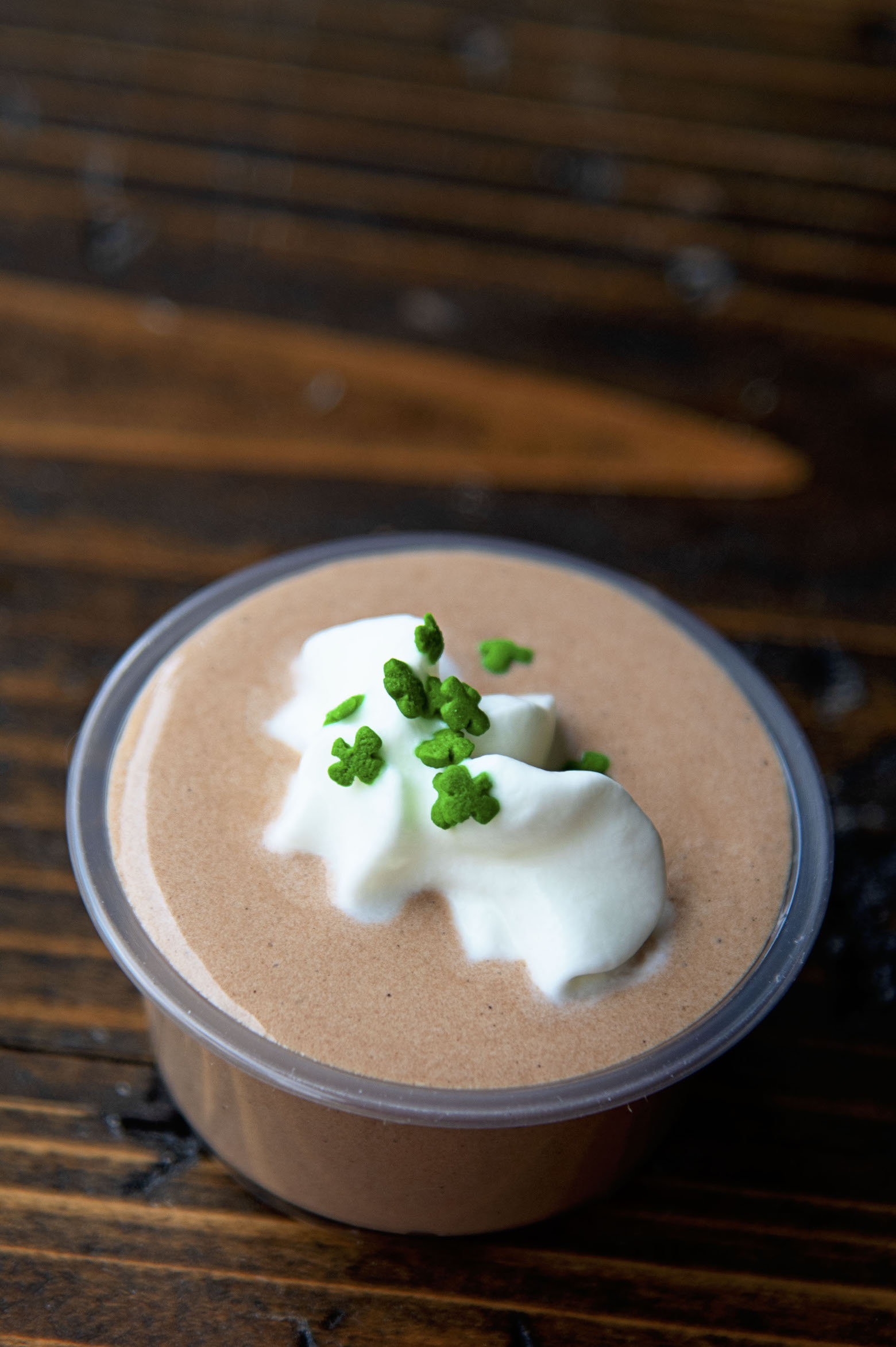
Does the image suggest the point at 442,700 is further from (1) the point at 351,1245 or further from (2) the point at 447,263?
(2) the point at 447,263

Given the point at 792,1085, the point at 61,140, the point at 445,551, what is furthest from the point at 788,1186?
the point at 61,140

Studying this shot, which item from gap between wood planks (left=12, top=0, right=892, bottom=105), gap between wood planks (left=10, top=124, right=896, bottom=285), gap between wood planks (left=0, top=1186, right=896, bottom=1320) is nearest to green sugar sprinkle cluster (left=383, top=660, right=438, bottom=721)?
gap between wood planks (left=0, top=1186, right=896, bottom=1320)

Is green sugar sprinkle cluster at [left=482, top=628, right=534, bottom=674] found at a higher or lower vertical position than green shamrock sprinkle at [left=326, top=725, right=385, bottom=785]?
higher

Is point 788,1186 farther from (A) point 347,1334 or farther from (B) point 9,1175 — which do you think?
(B) point 9,1175

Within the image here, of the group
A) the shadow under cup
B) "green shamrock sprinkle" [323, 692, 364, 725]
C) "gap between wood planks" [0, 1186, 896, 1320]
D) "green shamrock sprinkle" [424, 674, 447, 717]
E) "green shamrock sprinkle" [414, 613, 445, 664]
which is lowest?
"gap between wood planks" [0, 1186, 896, 1320]

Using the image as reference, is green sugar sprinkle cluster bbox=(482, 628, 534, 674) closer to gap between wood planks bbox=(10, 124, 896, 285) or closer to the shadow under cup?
the shadow under cup

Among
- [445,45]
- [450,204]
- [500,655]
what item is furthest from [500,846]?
[445,45]
